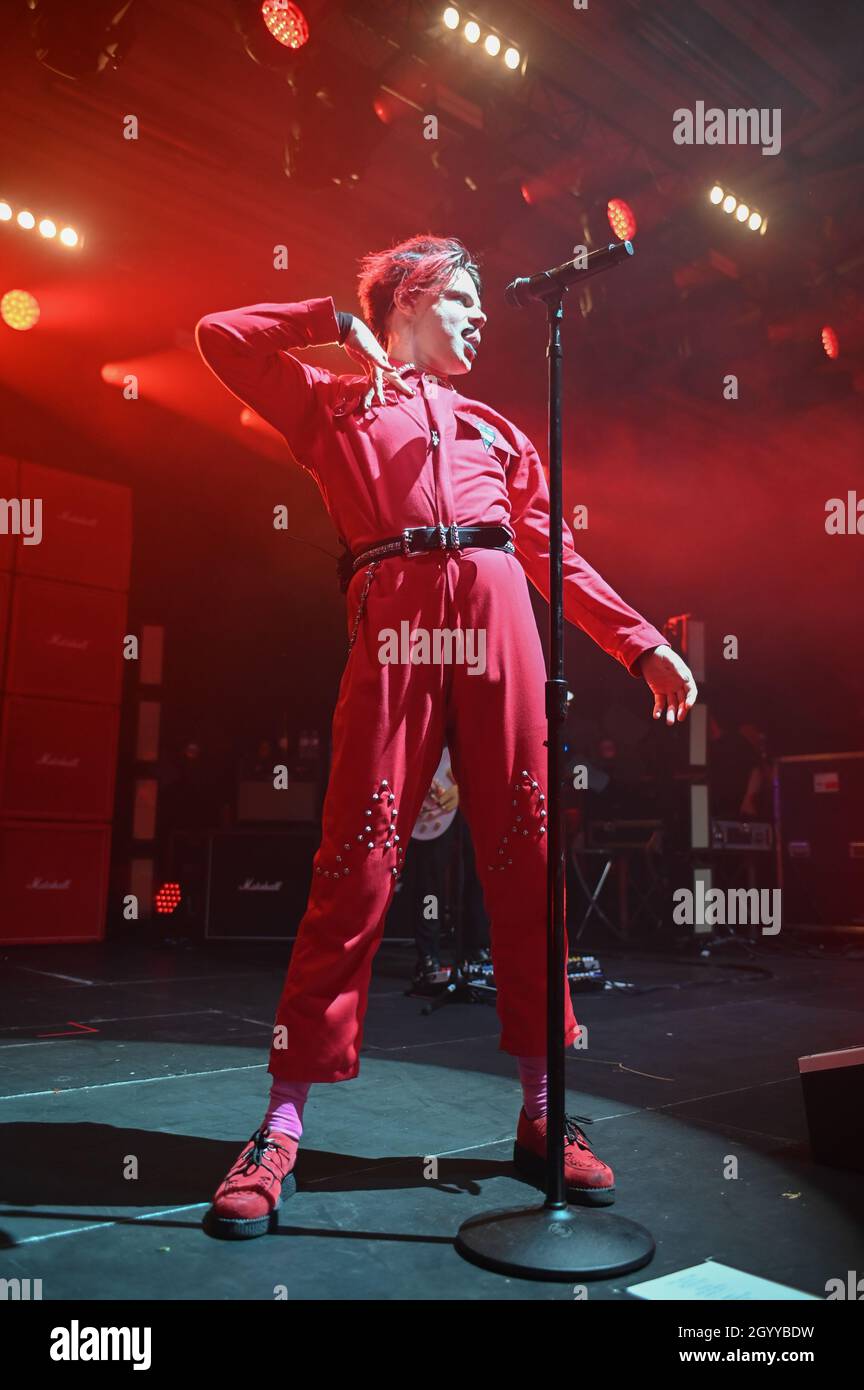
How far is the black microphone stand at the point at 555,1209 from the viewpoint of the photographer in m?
1.30

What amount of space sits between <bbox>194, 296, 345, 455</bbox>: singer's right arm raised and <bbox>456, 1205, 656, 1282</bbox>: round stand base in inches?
52.7

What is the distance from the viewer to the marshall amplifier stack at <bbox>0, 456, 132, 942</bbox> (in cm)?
621

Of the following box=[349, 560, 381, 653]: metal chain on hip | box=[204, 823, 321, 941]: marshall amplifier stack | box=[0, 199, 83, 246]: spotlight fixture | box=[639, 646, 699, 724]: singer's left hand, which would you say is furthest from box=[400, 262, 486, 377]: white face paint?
box=[0, 199, 83, 246]: spotlight fixture

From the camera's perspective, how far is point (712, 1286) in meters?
1.25

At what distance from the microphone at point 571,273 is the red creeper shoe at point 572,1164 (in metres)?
1.36

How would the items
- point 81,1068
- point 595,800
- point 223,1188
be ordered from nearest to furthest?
point 223,1188 → point 81,1068 → point 595,800


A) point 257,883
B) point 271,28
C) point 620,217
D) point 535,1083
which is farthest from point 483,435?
point 257,883

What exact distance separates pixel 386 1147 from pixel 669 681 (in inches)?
41.3

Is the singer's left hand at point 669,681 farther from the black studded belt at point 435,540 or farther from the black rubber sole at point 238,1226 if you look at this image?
the black rubber sole at point 238,1226

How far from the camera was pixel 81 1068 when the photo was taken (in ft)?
8.56

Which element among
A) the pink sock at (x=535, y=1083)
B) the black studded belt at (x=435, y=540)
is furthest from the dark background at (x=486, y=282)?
the pink sock at (x=535, y=1083)

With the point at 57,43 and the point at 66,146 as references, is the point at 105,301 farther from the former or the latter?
the point at 57,43

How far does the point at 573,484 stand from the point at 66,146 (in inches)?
176
